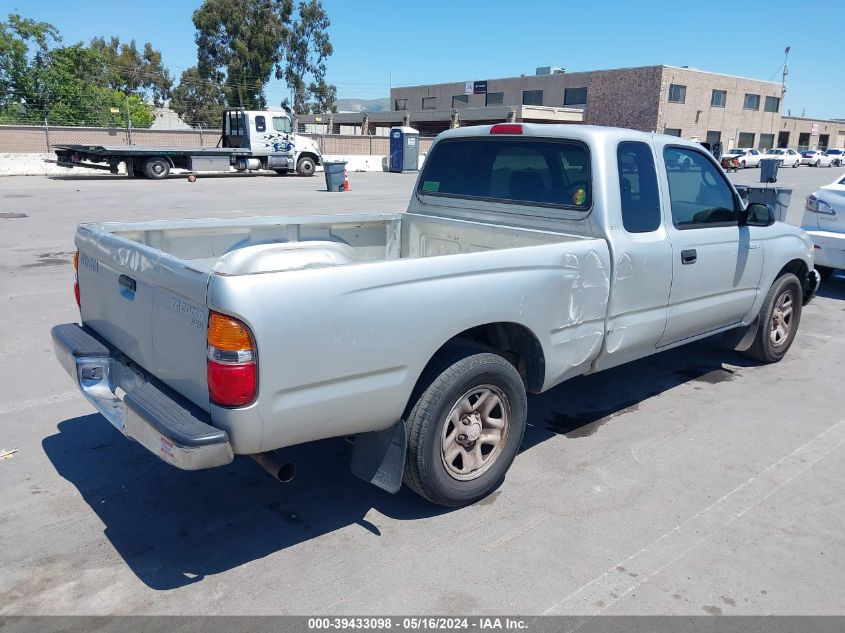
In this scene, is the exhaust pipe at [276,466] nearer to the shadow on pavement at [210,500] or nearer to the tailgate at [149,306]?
the tailgate at [149,306]

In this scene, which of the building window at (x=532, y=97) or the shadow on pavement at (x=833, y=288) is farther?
the building window at (x=532, y=97)

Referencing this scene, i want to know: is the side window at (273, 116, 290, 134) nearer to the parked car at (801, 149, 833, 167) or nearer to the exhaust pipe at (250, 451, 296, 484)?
the exhaust pipe at (250, 451, 296, 484)

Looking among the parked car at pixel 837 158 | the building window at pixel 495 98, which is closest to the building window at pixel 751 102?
the parked car at pixel 837 158

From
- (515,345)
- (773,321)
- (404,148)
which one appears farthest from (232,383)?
(404,148)

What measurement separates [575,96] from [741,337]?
64.2 metres

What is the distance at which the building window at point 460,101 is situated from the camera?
74.8 m

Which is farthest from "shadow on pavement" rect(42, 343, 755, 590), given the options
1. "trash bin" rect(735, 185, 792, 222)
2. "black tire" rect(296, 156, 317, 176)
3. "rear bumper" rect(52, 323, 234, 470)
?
"black tire" rect(296, 156, 317, 176)

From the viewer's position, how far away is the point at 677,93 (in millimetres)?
59406

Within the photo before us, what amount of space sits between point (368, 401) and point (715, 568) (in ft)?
6.02

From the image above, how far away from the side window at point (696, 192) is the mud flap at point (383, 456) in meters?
2.61

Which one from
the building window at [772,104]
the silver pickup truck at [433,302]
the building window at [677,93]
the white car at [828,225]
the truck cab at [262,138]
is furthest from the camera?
the building window at [772,104]

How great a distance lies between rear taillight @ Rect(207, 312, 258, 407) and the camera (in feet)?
8.47

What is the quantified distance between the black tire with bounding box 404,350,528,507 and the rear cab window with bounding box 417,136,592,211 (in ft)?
4.46
